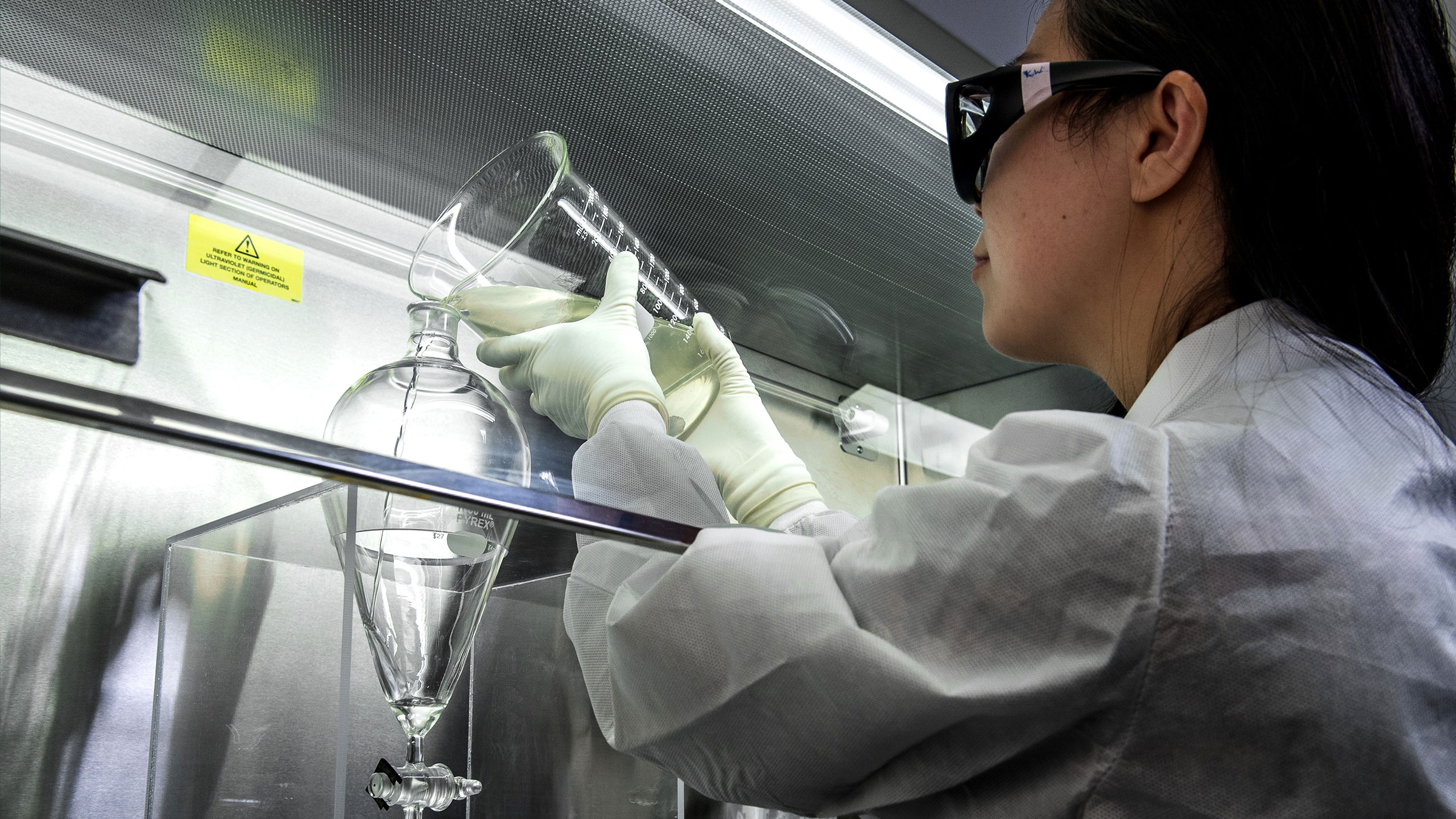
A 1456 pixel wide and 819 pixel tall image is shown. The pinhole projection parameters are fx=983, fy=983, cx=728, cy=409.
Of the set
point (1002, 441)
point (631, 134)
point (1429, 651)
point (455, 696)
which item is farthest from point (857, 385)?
point (1429, 651)

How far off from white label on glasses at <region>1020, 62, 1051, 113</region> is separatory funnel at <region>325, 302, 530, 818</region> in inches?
19.6

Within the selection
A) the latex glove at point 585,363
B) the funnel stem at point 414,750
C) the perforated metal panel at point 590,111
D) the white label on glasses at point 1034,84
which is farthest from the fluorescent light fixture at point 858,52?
the funnel stem at point 414,750

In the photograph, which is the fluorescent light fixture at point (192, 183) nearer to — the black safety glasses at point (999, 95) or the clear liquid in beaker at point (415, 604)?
the clear liquid in beaker at point (415, 604)

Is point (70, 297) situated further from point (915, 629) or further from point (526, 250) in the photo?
point (915, 629)

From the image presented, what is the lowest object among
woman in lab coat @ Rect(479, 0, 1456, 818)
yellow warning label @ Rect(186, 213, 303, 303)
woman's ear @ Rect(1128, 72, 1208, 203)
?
woman in lab coat @ Rect(479, 0, 1456, 818)

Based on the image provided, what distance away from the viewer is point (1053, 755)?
545mm

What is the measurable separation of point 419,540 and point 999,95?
1.96 ft

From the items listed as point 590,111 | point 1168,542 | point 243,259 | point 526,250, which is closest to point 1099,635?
point 1168,542

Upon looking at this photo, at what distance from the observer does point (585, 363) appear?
842 millimetres

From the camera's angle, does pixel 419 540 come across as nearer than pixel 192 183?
Yes

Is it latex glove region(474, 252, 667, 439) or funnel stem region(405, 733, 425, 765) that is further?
latex glove region(474, 252, 667, 439)

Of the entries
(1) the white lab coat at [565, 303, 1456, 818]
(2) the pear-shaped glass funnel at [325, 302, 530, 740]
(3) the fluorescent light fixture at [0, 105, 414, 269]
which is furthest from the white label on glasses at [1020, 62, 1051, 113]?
(3) the fluorescent light fixture at [0, 105, 414, 269]

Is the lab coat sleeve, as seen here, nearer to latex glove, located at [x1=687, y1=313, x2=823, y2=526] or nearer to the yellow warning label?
latex glove, located at [x1=687, y1=313, x2=823, y2=526]

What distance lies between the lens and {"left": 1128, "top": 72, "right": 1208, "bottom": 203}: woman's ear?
74cm
